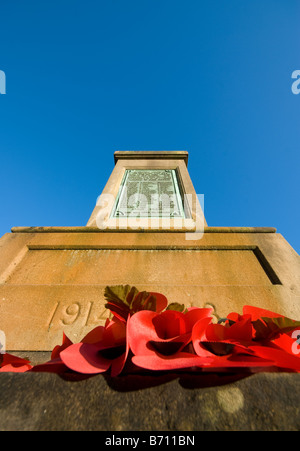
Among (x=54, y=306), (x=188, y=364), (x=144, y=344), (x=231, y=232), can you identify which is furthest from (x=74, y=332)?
(x=231, y=232)

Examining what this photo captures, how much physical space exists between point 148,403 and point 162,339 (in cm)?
19

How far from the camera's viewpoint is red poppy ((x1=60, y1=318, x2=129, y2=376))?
610 millimetres

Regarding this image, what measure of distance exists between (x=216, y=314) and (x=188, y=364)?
1361mm

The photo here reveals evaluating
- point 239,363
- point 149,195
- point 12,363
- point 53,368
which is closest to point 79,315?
point 12,363

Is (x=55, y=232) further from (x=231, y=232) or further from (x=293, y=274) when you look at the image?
(x=293, y=274)

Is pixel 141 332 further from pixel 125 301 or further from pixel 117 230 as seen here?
pixel 117 230

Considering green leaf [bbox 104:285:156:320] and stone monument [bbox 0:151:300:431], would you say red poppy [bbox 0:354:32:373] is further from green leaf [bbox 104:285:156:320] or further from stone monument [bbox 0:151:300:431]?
green leaf [bbox 104:285:156:320]

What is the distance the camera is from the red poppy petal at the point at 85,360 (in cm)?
60

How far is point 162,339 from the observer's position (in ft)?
2.34

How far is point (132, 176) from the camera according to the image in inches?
228

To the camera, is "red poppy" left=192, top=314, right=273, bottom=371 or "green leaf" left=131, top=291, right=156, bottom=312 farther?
"green leaf" left=131, top=291, right=156, bottom=312

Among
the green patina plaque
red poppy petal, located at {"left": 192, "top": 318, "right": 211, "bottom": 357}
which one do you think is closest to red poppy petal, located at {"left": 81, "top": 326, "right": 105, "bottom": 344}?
red poppy petal, located at {"left": 192, "top": 318, "right": 211, "bottom": 357}

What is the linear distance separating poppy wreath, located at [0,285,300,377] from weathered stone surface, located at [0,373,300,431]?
1.7 inches

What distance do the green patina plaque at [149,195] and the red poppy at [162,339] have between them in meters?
3.34
